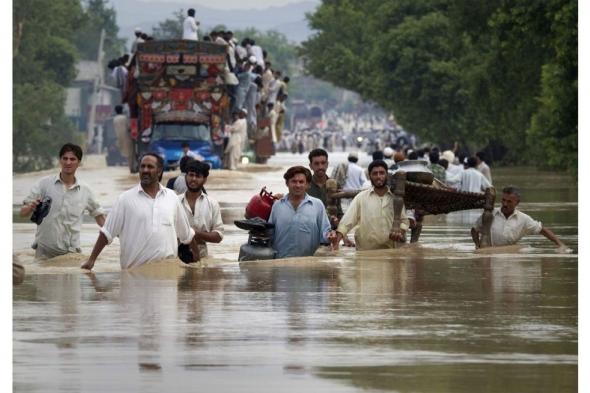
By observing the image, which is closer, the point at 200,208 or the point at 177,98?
the point at 200,208

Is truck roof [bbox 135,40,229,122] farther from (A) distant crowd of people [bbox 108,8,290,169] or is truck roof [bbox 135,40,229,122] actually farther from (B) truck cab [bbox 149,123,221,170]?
(A) distant crowd of people [bbox 108,8,290,169]

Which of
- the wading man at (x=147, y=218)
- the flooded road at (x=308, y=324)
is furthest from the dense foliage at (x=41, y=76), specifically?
the wading man at (x=147, y=218)

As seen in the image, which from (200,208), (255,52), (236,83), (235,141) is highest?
(255,52)

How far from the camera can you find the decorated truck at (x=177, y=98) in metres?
59.7

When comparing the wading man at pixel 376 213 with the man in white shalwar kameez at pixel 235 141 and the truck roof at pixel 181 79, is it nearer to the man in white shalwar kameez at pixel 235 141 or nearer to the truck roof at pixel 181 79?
the truck roof at pixel 181 79

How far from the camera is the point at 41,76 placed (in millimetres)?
96875

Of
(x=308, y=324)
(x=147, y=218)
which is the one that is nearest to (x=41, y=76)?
(x=147, y=218)

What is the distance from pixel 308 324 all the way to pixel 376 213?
6.26 meters

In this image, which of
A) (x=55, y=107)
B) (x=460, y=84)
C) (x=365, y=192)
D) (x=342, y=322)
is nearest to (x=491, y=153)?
(x=460, y=84)

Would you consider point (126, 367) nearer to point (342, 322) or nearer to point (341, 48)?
point (342, 322)

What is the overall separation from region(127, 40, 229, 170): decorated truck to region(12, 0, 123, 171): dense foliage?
82.6 ft

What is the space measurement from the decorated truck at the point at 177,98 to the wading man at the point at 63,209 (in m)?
39.6

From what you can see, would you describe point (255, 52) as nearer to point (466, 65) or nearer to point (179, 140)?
point (466, 65)

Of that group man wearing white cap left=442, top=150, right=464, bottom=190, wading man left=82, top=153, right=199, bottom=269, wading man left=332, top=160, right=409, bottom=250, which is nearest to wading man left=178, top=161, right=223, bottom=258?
wading man left=82, top=153, right=199, bottom=269
